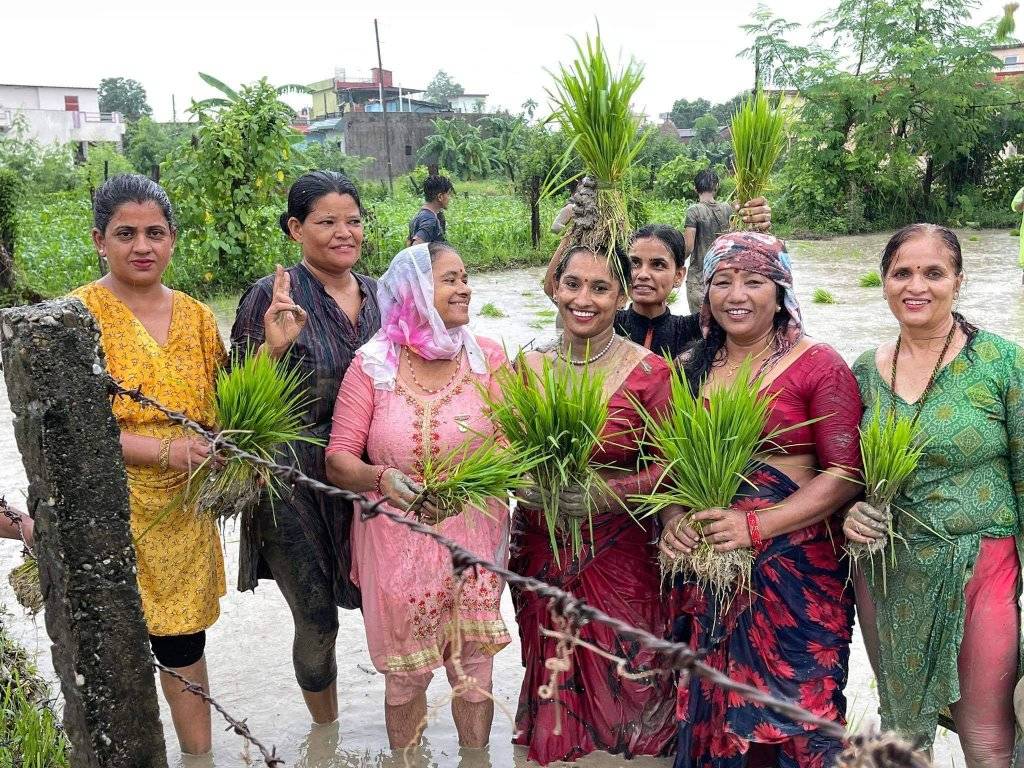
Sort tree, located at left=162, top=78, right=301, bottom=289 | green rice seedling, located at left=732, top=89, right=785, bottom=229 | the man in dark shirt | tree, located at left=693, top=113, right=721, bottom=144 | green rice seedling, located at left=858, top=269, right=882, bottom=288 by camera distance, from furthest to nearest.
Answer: tree, located at left=693, top=113, right=721, bottom=144
green rice seedling, located at left=858, top=269, right=882, bottom=288
tree, located at left=162, top=78, right=301, bottom=289
the man in dark shirt
green rice seedling, located at left=732, top=89, right=785, bottom=229

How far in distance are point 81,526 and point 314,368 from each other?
3.95 feet

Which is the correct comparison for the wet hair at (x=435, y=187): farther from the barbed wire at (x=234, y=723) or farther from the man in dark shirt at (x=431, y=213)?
the barbed wire at (x=234, y=723)

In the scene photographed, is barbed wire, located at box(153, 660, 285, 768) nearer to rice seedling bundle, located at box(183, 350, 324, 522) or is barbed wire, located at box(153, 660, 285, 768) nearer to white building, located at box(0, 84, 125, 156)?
rice seedling bundle, located at box(183, 350, 324, 522)

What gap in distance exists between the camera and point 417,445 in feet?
9.66

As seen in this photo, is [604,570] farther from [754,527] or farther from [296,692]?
[296,692]

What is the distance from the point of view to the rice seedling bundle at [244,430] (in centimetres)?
275

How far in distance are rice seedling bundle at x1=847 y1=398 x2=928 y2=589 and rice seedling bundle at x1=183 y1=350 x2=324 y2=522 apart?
1594 mm

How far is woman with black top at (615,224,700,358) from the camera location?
11.7 feet

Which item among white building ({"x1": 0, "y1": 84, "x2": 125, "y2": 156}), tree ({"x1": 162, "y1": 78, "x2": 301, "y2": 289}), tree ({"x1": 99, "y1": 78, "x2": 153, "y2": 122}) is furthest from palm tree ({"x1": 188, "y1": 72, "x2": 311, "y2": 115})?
tree ({"x1": 99, "y1": 78, "x2": 153, "y2": 122})

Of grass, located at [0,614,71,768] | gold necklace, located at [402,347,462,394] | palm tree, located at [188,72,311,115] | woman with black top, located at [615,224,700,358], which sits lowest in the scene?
grass, located at [0,614,71,768]

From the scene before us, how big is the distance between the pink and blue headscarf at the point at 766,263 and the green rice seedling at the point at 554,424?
1.78 feet

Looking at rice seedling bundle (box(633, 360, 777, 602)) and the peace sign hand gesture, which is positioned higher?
the peace sign hand gesture

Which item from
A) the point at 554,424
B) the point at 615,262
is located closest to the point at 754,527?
the point at 554,424

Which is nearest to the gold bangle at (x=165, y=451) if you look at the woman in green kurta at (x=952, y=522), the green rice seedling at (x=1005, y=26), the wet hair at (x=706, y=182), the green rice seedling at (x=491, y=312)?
the woman in green kurta at (x=952, y=522)
